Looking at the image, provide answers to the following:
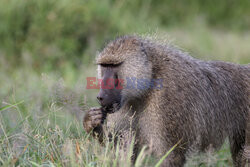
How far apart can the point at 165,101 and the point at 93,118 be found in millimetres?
698

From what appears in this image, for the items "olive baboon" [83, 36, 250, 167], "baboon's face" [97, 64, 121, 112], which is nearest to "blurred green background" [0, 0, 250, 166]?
"olive baboon" [83, 36, 250, 167]

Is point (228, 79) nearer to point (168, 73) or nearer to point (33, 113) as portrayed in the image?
point (168, 73)

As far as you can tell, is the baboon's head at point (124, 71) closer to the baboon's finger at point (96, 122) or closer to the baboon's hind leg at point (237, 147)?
the baboon's finger at point (96, 122)

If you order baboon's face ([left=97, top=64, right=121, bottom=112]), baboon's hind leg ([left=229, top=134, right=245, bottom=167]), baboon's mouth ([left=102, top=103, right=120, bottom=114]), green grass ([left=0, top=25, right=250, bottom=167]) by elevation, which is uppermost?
baboon's face ([left=97, top=64, right=121, bottom=112])

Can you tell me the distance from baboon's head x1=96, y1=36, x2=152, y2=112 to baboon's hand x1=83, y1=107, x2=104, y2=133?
10.1 inches

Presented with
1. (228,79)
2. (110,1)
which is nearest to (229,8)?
(110,1)

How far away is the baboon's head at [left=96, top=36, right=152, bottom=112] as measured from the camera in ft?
12.5

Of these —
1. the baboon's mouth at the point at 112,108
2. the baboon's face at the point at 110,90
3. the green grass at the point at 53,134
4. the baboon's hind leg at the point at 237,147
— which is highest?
the baboon's face at the point at 110,90

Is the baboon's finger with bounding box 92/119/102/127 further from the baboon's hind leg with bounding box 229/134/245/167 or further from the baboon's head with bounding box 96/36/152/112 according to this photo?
the baboon's hind leg with bounding box 229/134/245/167

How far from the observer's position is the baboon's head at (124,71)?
12.5 feet

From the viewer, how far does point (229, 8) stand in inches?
594

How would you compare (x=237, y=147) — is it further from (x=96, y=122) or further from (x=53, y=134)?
(x=53, y=134)

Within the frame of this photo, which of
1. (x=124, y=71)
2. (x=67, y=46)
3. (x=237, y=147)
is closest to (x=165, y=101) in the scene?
(x=124, y=71)

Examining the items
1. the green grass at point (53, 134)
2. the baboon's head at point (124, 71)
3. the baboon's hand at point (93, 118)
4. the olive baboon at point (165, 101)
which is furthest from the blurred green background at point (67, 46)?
the baboon's head at point (124, 71)
